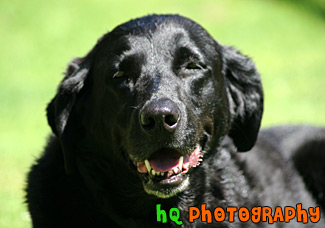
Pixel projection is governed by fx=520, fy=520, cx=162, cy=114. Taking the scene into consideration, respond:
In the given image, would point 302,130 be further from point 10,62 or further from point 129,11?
point 129,11

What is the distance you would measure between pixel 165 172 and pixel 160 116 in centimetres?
40

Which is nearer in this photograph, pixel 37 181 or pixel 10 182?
pixel 37 181

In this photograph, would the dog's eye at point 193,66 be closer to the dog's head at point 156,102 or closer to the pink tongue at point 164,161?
the dog's head at point 156,102

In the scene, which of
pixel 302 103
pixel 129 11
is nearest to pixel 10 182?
pixel 302 103

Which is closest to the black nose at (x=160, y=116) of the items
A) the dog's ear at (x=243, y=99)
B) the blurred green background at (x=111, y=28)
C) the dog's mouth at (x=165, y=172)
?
the dog's mouth at (x=165, y=172)

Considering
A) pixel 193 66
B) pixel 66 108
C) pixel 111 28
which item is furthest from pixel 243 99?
pixel 111 28

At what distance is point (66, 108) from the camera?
385cm

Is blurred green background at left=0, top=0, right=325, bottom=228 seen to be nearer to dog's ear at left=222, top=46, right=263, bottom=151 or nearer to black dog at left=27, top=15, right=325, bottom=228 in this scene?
black dog at left=27, top=15, right=325, bottom=228

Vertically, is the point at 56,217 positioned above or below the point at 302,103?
below

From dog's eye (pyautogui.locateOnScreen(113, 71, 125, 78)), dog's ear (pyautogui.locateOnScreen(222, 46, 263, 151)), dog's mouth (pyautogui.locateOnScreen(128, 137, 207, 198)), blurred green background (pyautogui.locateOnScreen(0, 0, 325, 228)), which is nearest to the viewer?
dog's mouth (pyautogui.locateOnScreen(128, 137, 207, 198))

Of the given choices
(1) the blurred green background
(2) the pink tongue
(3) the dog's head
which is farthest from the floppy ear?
(1) the blurred green background

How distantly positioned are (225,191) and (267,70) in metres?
11.0

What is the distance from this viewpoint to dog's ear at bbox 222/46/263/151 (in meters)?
4.21

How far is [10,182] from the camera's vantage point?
6.64 metres
